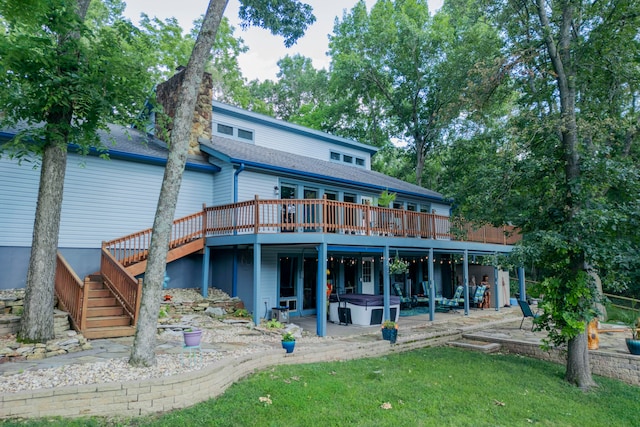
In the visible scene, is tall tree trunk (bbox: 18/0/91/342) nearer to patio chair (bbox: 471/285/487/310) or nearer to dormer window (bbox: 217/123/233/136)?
dormer window (bbox: 217/123/233/136)

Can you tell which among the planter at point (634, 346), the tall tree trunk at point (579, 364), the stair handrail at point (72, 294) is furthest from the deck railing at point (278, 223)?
the planter at point (634, 346)

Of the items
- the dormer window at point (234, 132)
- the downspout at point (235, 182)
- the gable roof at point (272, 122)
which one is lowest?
the downspout at point (235, 182)

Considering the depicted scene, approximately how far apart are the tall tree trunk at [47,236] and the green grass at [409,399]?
3.56 metres

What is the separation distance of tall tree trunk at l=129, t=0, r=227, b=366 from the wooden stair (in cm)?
277

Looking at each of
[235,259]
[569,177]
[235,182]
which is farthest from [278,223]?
[569,177]

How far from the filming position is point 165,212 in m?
6.71

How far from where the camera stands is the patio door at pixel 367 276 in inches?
653

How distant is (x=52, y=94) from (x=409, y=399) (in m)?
8.19

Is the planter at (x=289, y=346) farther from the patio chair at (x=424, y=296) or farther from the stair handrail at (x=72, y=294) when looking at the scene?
the patio chair at (x=424, y=296)

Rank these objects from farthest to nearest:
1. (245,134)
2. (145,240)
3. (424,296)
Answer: (424,296)
(245,134)
(145,240)

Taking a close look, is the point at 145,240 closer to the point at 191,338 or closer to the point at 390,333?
the point at 191,338

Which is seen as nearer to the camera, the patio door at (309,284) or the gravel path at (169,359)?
the gravel path at (169,359)

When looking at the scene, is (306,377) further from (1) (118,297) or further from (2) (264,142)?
(2) (264,142)

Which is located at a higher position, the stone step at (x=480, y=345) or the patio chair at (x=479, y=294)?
the patio chair at (x=479, y=294)
